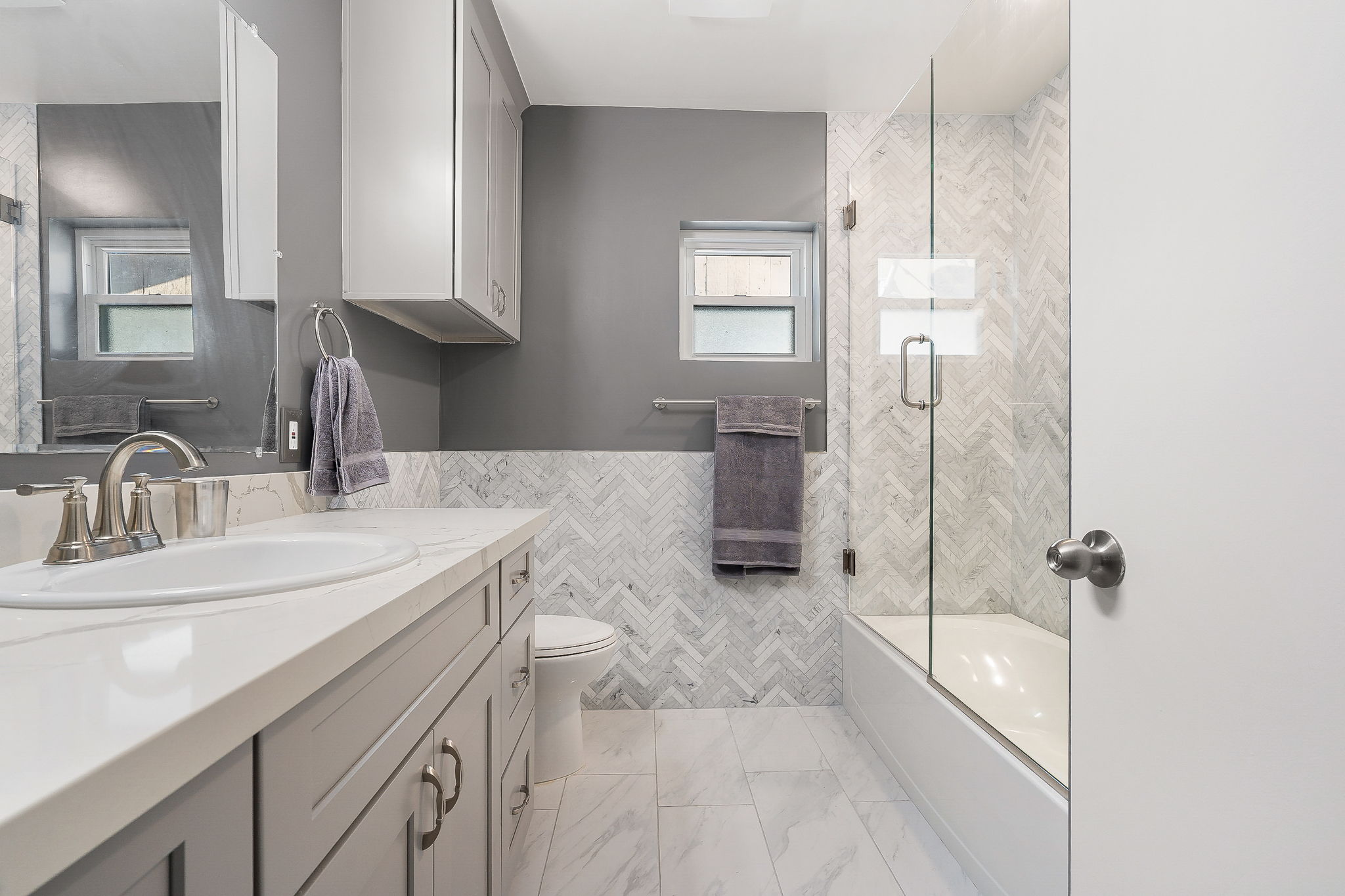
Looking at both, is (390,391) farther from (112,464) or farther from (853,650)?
(853,650)

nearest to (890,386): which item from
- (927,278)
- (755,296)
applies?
(927,278)

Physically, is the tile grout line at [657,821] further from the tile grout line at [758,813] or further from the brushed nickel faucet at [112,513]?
the brushed nickel faucet at [112,513]

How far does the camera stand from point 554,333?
93.9 inches

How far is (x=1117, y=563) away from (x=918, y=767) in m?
1.30

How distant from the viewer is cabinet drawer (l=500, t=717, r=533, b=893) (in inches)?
47.8

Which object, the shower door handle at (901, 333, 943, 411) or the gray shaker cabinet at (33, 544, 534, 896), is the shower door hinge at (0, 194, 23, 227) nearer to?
the gray shaker cabinet at (33, 544, 534, 896)

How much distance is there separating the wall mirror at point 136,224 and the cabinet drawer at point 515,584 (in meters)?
0.59

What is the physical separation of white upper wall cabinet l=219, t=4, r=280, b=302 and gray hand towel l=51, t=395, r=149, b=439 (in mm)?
320

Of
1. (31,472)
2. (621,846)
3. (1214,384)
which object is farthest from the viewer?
(621,846)

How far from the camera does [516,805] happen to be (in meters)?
1.33

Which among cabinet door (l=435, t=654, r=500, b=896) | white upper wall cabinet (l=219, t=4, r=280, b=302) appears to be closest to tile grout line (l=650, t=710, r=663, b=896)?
cabinet door (l=435, t=654, r=500, b=896)

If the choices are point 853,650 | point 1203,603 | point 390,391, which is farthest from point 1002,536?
point 390,391

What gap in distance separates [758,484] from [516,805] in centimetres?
132

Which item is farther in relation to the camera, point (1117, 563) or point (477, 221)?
point (477, 221)
